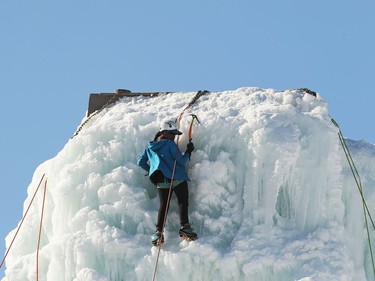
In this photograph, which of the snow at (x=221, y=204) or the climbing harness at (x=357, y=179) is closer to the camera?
the snow at (x=221, y=204)

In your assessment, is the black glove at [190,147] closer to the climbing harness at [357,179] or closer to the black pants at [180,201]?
the black pants at [180,201]

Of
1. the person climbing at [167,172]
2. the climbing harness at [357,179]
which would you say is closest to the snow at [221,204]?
the climbing harness at [357,179]

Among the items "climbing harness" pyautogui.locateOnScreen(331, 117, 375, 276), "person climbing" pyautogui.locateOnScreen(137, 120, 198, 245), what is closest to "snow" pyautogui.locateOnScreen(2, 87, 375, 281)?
"climbing harness" pyautogui.locateOnScreen(331, 117, 375, 276)

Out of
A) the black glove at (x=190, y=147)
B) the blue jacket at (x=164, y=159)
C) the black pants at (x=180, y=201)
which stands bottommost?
the black pants at (x=180, y=201)

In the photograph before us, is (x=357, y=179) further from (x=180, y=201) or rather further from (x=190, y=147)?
(x=180, y=201)

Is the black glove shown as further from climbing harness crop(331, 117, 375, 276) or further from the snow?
climbing harness crop(331, 117, 375, 276)

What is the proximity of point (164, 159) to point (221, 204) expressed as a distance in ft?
2.55

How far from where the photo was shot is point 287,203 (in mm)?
11086

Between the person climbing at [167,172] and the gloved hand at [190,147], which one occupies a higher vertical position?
the gloved hand at [190,147]

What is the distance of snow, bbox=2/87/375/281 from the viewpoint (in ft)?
35.1

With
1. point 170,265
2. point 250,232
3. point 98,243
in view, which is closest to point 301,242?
point 250,232

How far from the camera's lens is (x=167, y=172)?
10992mm

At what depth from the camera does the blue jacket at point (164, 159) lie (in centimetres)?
1102

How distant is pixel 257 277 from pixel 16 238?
306 centimetres
